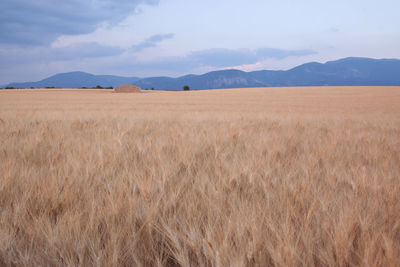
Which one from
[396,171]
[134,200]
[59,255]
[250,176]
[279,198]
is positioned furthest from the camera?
[396,171]

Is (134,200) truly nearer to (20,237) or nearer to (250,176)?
(20,237)

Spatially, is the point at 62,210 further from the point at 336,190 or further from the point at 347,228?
the point at 336,190

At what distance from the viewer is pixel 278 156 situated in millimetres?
1730

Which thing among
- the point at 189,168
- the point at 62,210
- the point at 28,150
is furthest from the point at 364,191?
the point at 28,150

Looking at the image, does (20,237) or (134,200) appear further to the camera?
(134,200)

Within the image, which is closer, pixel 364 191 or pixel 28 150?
pixel 364 191

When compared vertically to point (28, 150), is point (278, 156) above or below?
below

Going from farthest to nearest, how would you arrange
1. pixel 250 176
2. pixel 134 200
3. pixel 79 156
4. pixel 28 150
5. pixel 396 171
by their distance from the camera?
1. pixel 28 150
2. pixel 79 156
3. pixel 396 171
4. pixel 250 176
5. pixel 134 200

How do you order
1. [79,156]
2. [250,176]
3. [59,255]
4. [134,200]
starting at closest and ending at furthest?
[59,255], [134,200], [250,176], [79,156]

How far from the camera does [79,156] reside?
1.51 m

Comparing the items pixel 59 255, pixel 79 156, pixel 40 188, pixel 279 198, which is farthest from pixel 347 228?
pixel 79 156

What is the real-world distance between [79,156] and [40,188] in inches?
21.8

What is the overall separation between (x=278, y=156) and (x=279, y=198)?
85 cm

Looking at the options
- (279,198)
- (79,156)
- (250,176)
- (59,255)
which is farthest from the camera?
(79,156)
